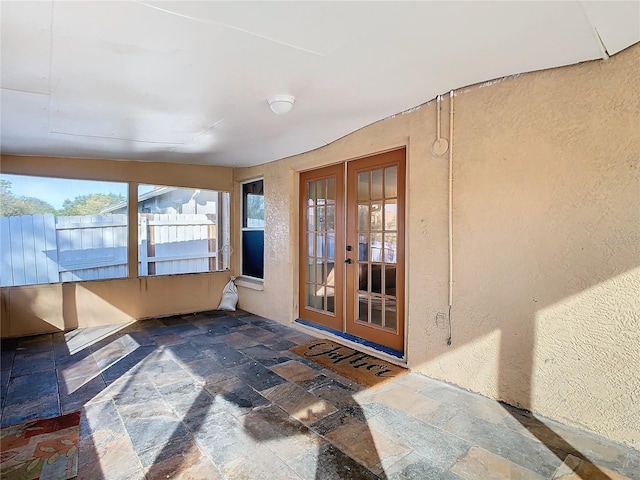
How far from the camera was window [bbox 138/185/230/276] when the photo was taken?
16.9 feet

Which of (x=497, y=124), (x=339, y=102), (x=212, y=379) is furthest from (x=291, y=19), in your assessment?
(x=212, y=379)

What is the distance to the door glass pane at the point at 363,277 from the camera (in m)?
3.72

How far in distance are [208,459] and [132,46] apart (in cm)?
234

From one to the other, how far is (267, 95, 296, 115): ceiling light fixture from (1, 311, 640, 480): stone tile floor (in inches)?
88.8


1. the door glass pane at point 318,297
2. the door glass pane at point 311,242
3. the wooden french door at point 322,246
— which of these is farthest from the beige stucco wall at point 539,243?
the door glass pane at point 311,242

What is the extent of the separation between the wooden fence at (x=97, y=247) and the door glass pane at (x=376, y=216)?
311cm

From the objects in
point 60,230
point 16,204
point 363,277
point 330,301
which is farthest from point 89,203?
point 363,277

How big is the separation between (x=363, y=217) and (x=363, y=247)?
0.32 meters

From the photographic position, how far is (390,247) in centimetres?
348

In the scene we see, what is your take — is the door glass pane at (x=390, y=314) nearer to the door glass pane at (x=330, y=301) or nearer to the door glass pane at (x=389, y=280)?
the door glass pane at (x=389, y=280)

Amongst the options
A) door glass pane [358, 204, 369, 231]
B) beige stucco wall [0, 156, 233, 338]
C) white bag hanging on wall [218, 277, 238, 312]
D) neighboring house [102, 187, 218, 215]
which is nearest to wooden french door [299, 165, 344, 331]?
door glass pane [358, 204, 369, 231]

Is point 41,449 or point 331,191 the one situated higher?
point 331,191

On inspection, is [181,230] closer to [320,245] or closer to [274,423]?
[320,245]

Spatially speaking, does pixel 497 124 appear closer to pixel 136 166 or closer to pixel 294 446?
pixel 294 446
